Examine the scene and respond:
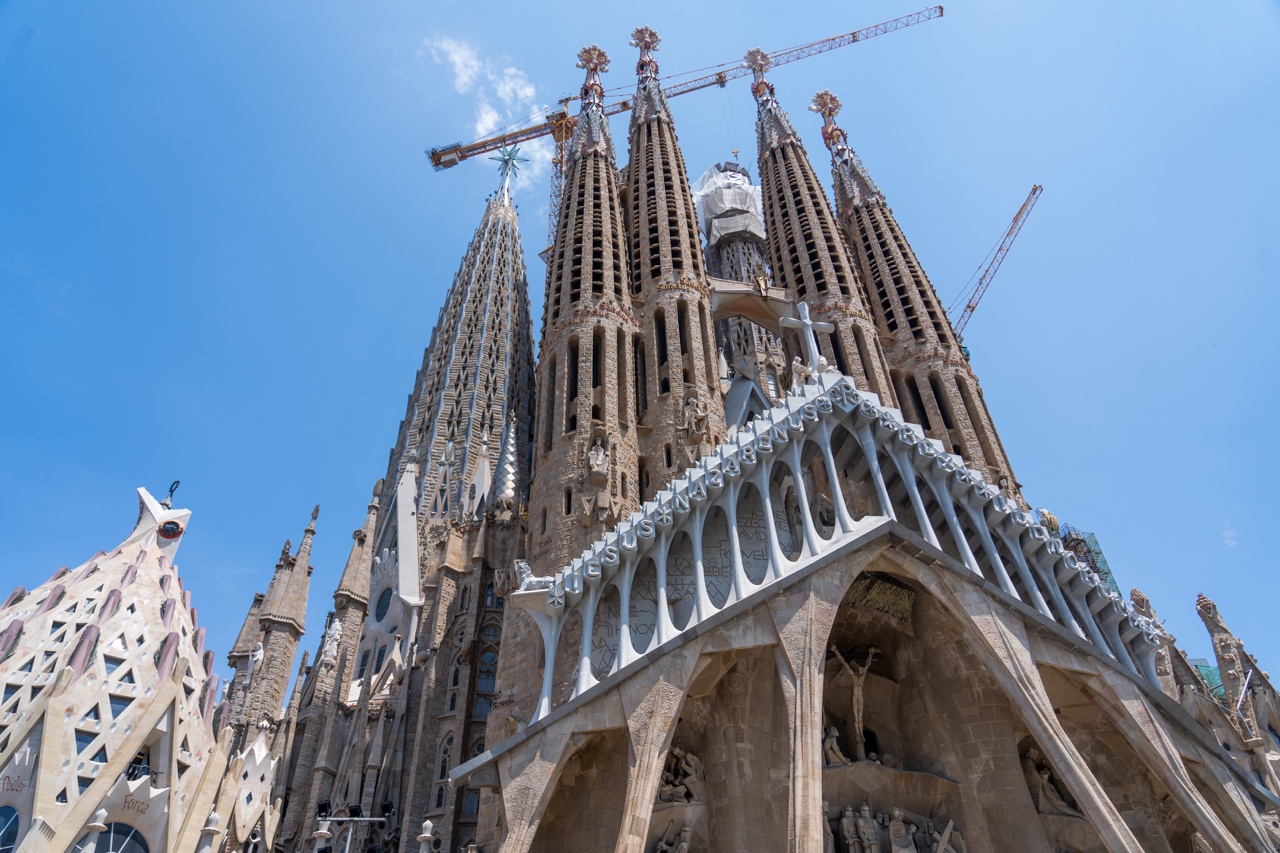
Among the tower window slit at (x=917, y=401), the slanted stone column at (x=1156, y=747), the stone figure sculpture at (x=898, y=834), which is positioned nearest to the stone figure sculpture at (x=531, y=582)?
the stone figure sculpture at (x=898, y=834)

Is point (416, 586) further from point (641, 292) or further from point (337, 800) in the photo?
point (641, 292)

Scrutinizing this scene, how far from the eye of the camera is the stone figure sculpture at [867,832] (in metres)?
15.9

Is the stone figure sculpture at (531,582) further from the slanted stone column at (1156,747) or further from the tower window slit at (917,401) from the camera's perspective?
the tower window slit at (917,401)

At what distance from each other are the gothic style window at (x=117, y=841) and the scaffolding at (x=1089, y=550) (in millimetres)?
26522

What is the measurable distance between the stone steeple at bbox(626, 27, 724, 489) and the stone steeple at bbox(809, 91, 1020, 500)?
653 centimetres

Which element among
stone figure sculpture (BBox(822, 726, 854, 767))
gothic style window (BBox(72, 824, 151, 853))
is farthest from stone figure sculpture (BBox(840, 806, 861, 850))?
gothic style window (BBox(72, 824, 151, 853))

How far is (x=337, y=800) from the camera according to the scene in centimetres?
2348

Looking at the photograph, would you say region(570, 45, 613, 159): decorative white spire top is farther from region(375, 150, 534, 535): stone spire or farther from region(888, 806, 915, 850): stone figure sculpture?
region(888, 806, 915, 850): stone figure sculpture

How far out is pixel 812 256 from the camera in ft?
106

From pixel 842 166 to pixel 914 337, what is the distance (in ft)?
37.3

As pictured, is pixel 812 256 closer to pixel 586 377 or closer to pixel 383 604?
pixel 586 377

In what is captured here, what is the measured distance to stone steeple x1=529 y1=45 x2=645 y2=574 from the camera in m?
21.0

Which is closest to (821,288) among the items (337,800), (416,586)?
(416,586)

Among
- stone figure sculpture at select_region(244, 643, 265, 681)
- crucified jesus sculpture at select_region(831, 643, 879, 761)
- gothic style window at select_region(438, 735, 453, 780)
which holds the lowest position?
crucified jesus sculpture at select_region(831, 643, 879, 761)
